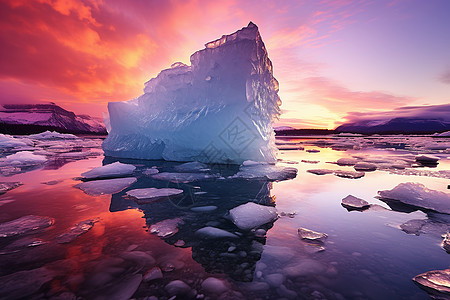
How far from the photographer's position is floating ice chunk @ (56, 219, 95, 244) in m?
1.82

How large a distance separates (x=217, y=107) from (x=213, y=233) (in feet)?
18.7

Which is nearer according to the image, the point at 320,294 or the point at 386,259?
the point at 320,294

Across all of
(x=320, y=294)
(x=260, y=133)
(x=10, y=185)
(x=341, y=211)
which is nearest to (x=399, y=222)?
(x=341, y=211)

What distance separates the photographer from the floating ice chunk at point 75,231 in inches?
71.8

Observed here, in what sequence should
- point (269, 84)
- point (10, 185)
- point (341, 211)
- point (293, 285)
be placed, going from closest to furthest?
point (293, 285), point (341, 211), point (10, 185), point (269, 84)

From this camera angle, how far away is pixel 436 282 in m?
1.30

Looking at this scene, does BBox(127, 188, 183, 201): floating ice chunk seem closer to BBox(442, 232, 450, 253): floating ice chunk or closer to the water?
the water

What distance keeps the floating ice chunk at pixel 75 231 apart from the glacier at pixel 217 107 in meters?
5.30

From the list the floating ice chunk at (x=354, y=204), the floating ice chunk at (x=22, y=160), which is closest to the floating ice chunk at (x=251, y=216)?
the floating ice chunk at (x=354, y=204)

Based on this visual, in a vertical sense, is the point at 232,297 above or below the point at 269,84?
below

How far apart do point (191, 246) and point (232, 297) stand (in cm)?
67

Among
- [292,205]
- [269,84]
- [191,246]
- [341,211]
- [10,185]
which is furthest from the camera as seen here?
[269,84]

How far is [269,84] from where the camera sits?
789 centimetres

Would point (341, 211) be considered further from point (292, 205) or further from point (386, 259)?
point (386, 259)
